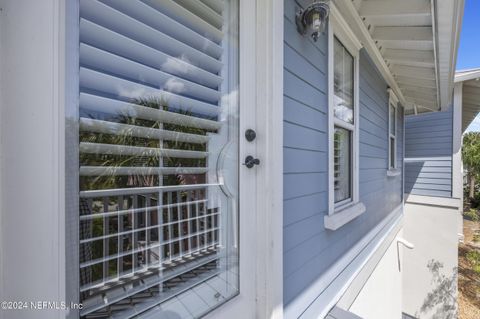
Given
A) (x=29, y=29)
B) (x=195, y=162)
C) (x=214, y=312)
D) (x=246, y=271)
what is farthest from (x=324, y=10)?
(x=214, y=312)

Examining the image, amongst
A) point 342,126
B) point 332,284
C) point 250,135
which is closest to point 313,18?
point 250,135

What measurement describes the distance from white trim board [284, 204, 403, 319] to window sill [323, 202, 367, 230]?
37 cm

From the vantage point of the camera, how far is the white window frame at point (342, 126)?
179 centimetres

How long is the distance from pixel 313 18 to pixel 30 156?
1.45 metres

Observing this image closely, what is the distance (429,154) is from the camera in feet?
19.7

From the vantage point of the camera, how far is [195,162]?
0.97 metres

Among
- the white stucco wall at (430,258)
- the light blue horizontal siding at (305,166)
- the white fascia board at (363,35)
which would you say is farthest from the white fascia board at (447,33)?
the white stucco wall at (430,258)

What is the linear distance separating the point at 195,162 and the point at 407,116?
775 centimetres

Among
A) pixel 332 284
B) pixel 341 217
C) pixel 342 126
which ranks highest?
pixel 342 126

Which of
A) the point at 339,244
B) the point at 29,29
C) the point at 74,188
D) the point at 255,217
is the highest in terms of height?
the point at 29,29

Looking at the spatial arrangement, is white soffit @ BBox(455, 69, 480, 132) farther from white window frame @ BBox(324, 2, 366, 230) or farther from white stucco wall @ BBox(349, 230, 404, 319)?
white window frame @ BBox(324, 2, 366, 230)

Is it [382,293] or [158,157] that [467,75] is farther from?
[158,157]

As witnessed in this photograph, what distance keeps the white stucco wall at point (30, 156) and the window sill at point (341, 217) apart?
161cm

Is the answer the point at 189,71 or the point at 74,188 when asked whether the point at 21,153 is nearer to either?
the point at 74,188
